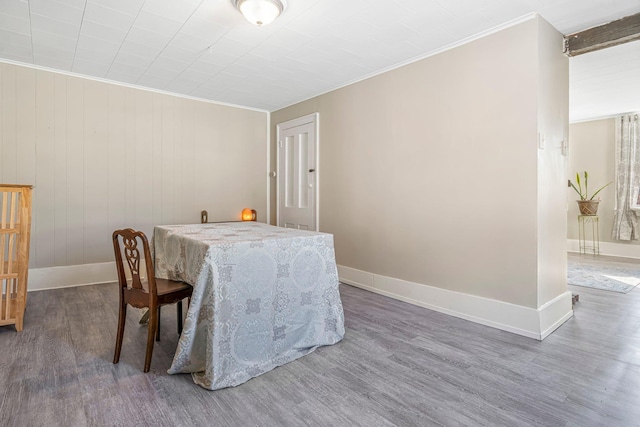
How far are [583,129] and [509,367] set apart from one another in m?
6.07

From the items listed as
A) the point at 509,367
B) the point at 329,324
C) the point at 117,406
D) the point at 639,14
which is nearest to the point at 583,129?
the point at 639,14

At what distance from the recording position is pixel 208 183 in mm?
4891

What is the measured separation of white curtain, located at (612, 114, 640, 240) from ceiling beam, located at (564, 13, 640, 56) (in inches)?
162

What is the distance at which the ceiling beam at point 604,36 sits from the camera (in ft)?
8.22

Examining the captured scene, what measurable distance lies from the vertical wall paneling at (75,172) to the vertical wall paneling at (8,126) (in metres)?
0.46

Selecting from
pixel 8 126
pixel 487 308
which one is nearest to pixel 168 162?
pixel 8 126

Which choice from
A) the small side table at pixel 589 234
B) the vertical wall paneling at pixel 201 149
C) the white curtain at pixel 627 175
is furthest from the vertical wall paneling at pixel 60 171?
the white curtain at pixel 627 175

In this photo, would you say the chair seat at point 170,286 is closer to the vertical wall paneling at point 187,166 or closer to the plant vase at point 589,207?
the vertical wall paneling at point 187,166

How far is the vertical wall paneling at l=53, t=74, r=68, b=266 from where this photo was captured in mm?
3814

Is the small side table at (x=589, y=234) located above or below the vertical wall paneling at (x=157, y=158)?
below

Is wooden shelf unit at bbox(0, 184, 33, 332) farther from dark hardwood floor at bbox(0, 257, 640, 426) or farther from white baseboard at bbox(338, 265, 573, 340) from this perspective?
white baseboard at bbox(338, 265, 573, 340)

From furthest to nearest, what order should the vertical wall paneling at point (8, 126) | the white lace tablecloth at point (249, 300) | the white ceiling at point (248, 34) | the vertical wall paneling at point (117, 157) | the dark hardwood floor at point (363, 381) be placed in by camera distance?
the vertical wall paneling at point (117, 157) → the vertical wall paneling at point (8, 126) → the white ceiling at point (248, 34) → the white lace tablecloth at point (249, 300) → the dark hardwood floor at point (363, 381)

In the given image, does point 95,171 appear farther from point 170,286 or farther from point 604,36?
point 604,36

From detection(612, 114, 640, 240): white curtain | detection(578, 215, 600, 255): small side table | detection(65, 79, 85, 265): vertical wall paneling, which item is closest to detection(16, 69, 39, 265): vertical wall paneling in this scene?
detection(65, 79, 85, 265): vertical wall paneling
